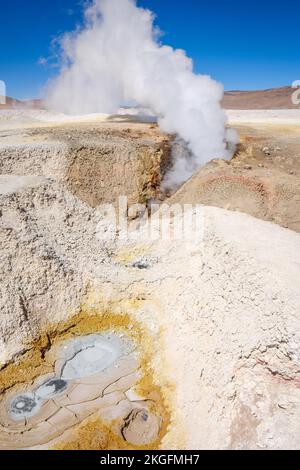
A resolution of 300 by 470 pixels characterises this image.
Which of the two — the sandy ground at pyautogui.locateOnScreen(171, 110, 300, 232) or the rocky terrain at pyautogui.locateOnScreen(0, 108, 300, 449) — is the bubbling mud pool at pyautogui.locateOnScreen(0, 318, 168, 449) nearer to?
the rocky terrain at pyautogui.locateOnScreen(0, 108, 300, 449)

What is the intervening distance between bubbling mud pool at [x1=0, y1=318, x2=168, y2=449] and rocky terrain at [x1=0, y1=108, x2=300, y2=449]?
21 mm

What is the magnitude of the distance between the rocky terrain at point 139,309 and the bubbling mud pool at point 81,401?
21mm

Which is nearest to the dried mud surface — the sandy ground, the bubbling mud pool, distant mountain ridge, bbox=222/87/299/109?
the sandy ground

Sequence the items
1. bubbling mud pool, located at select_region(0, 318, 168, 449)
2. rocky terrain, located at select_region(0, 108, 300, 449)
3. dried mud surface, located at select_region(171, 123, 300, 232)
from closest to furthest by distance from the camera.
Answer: rocky terrain, located at select_region(0, 108, 300, 449) < bubbling mud pool, located at select_region(0, 318, 168, 449) < dried mud surface, located at select_region(171, 123, 300, 232)

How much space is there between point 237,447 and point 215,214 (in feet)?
16.1

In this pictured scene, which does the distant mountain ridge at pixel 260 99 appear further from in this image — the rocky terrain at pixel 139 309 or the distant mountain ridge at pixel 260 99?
the rocky terrain at pixel 139 309

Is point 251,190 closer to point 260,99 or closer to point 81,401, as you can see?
point 81,401

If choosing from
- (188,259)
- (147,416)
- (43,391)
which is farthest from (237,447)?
(188,259)

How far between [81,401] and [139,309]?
231 centimetres

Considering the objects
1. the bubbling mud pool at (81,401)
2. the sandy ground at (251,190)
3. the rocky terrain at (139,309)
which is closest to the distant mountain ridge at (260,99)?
the sandy ground at (251,190)

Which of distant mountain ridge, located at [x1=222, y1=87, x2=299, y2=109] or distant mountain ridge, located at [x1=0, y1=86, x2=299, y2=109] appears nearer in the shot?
distant mountain ridge, located at [x1=0, y1=86, x2=299, y2=109]

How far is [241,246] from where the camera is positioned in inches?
270

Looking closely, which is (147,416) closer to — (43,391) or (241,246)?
(43,391)

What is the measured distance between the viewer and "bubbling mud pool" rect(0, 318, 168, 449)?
18.0 ft
